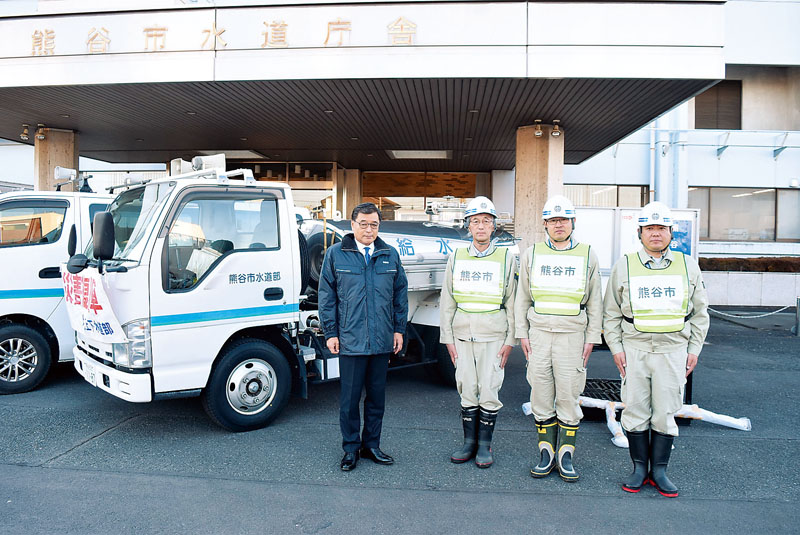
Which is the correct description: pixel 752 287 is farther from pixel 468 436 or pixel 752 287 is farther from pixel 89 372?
pixel 89 372

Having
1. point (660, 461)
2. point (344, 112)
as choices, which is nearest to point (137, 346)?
point (660, 461)

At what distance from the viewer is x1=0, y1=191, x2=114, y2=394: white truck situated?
605cm

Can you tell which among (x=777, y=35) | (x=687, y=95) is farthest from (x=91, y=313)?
(x=777, y=35)

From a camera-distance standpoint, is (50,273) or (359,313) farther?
(50,273)

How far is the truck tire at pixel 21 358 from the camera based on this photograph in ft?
19.9

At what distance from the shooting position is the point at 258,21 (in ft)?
32.2

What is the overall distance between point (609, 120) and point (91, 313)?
10.9m

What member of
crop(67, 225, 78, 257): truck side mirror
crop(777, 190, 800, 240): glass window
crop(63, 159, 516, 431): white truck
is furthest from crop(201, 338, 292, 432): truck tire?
crop(777, 190, 800, 240): glass window

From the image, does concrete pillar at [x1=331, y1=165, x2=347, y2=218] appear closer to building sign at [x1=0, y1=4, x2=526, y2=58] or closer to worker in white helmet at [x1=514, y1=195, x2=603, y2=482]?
building sign at [x1=0, y1=4, x2=526, y2=58]

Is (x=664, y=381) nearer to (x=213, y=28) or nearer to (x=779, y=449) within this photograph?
(x=779, y=449)

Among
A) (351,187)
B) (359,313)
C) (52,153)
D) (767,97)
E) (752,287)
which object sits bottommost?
(752,287)

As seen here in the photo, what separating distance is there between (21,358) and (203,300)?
2.88 meters


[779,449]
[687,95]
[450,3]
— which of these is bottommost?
[779,449]

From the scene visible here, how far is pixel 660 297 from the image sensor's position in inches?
152
